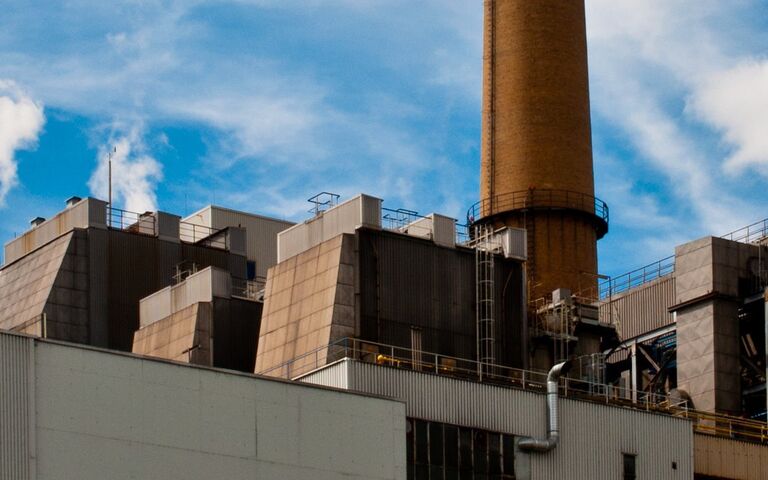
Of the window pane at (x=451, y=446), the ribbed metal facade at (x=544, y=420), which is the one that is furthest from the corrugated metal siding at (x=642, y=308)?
the window pane at (x=451, y=446)

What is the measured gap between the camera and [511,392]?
6419 cm

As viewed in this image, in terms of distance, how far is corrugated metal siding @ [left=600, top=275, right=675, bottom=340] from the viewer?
8425 cm

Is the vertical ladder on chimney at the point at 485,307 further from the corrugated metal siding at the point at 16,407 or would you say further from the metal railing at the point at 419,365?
the corrugated metal siding at the point at 16,407

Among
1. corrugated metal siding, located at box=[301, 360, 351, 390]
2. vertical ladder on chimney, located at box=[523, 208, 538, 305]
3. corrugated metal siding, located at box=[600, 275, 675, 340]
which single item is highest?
vertical ladder on chimney, located at box=[523, 208, 538, 305]

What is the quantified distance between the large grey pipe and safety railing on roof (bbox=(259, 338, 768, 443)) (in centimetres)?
124

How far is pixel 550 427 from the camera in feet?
211

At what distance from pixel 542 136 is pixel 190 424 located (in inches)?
1577

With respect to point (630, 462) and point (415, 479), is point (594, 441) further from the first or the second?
point (415, 479)

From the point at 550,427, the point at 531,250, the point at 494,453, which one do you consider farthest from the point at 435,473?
the point at 531,250

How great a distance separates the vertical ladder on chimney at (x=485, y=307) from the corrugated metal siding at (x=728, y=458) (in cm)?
833

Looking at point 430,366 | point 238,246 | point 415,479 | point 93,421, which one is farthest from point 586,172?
point 93,421

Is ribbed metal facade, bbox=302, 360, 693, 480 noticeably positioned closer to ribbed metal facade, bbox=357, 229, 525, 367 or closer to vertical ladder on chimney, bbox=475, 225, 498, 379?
ribbed metal facade, bbox=357, 229, 525, 367

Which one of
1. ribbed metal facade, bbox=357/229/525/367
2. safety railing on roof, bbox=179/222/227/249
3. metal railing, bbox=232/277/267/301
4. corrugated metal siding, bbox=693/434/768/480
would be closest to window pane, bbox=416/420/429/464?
ribbed metal facade, bbox=357/229/525/367

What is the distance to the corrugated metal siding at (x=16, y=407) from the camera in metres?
51.9
